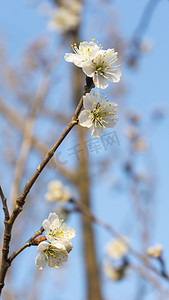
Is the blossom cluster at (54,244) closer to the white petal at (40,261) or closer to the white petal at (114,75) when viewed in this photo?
the white petal at (40,261)

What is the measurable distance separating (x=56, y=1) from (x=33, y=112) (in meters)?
2.69

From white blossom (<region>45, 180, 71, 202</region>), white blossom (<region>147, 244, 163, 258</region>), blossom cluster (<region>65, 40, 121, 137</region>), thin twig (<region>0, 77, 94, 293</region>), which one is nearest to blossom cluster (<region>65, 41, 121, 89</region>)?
blossom cluster (<region>65, 40, 121, 137</region>)

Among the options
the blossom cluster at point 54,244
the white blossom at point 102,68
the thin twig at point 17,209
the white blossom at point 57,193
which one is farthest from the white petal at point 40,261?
the white blossom at point 57,193

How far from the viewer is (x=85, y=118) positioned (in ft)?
3.10

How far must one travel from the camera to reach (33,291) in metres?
2.93

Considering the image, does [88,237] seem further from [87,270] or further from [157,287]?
[157,287]

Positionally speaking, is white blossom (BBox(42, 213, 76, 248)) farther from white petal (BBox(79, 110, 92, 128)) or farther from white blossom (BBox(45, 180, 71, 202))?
white blossom (BBox(45, 180, 71, 202))

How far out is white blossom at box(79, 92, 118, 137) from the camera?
3.05 feet

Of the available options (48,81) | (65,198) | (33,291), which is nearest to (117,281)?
(33,291)

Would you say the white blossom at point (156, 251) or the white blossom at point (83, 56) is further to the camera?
the white blossom at point (156, 251)

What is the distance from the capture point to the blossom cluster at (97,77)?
0.94 metres

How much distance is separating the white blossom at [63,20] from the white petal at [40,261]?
3512 mm

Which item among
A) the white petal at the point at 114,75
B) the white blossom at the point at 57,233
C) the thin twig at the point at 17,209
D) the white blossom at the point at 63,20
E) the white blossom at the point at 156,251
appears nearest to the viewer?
the thin twig at the point at 17,209

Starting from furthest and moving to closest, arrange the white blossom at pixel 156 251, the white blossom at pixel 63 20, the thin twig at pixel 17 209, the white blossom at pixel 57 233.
A: the white blossom at pixel 63 20, the white blossom at pixel 156 251, the white blossom at pixel 57 233, the thin twig at pixel 17 209
